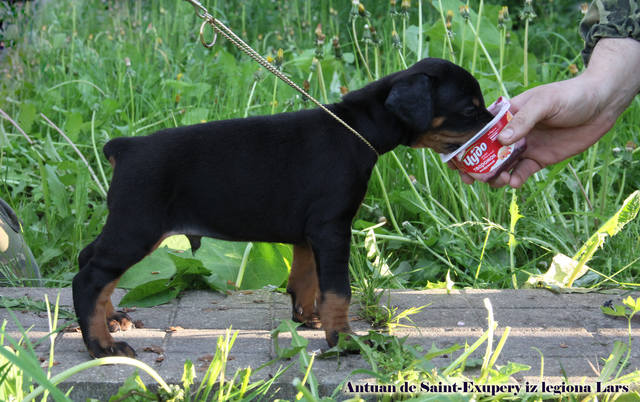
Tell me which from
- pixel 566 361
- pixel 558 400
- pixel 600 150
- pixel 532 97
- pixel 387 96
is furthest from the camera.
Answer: pixel 600 150

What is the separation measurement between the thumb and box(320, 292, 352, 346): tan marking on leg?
89cm

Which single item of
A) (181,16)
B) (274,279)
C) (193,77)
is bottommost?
(274,279)

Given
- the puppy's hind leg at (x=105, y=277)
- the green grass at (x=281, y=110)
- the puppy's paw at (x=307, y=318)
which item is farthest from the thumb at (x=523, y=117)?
the puppy's hind leg at (x=105, y=277)

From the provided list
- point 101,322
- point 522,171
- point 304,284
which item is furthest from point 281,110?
point 101,322

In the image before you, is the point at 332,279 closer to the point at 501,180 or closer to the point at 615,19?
the point at 501,180

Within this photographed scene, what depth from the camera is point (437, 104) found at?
9.38 feet

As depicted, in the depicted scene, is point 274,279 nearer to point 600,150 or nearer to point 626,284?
point 626,284

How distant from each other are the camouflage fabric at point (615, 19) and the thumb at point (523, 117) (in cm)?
48

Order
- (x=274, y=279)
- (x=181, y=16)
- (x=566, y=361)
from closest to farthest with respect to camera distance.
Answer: (x=566, y=361), (x=274, y=279), (x=181, y=16)

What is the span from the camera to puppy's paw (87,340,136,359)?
262 centimetres

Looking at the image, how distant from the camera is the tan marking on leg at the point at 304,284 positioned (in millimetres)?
3057

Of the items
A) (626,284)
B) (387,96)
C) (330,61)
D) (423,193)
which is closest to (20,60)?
(330,61)

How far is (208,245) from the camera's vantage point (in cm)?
373

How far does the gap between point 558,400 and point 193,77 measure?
4.34 meters
